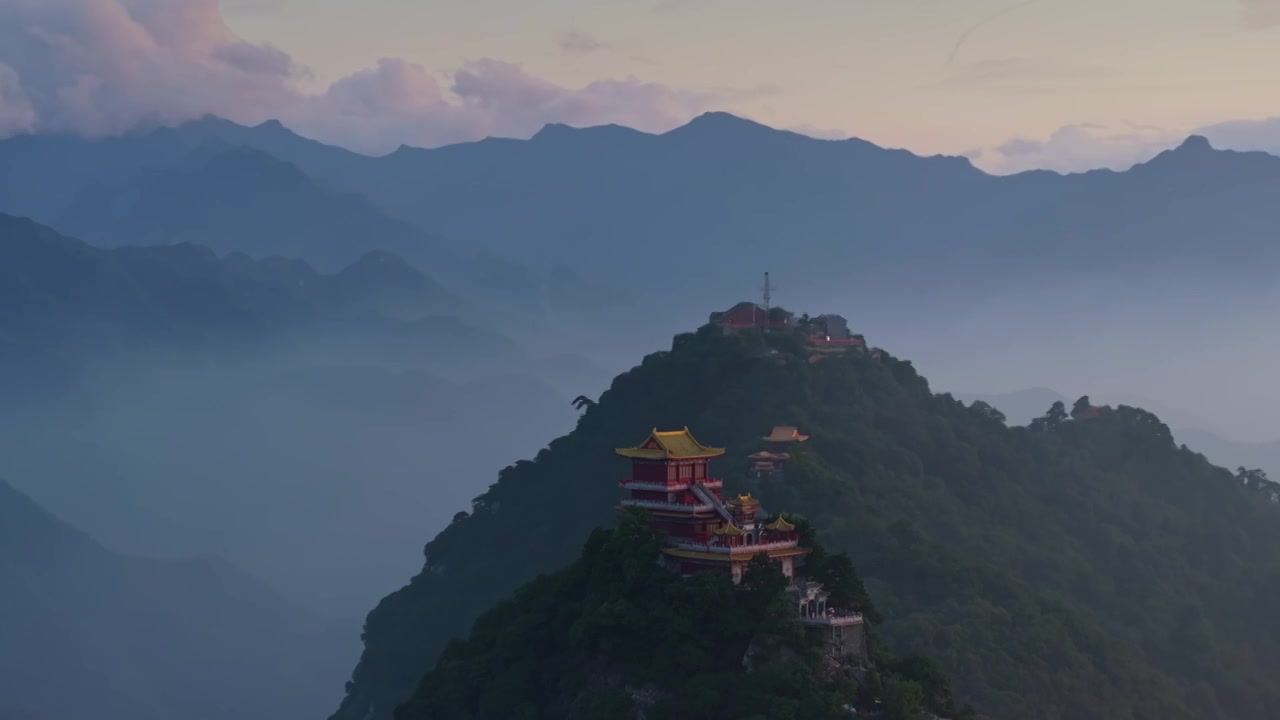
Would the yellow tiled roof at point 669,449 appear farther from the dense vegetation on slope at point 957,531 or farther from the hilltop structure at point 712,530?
the dense vegetation on slope at point 957,531

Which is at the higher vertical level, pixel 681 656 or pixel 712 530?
pixel 712 530

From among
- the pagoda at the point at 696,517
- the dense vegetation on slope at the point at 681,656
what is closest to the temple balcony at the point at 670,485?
the pagoda at the point at 696,517

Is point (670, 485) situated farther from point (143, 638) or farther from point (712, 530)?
point (143, 638)

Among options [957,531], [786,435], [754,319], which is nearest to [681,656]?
Answer: [786,435]

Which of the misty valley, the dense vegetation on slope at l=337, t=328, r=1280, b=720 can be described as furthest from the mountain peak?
the dense vegetation on slope at l=337, t=328, r=1280, b=720

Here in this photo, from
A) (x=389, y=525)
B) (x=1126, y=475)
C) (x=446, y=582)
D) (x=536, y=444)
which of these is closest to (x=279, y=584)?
(x=389, y=525)

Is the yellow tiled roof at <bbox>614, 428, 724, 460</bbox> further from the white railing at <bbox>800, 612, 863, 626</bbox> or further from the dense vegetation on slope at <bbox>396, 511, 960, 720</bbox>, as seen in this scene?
the white railing at <bbox>800, 612, 863, 626</bbox>
